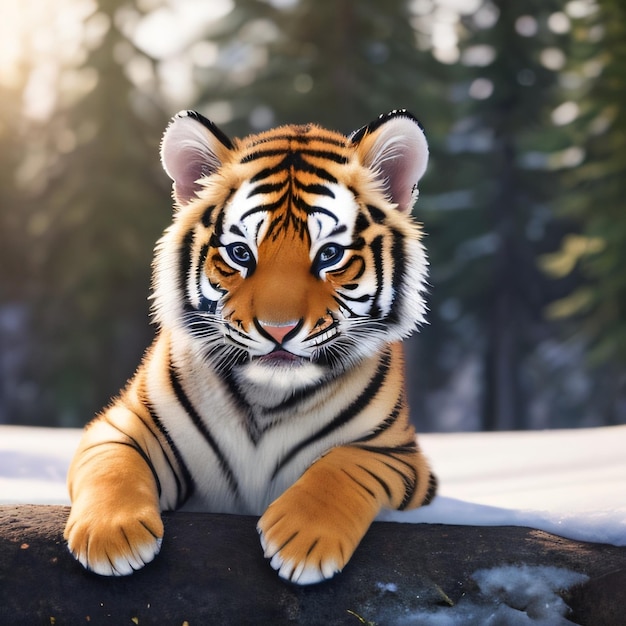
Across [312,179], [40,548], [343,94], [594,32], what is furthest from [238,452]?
[594,32]

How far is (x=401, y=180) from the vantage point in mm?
2682

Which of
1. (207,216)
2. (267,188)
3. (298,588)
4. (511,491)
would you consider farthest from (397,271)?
(511,491)

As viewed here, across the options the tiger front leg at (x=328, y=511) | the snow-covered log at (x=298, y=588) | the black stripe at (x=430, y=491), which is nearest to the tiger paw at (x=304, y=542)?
the tiger front leg at (x=328, y=511)

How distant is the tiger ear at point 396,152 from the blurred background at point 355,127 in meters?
9.54

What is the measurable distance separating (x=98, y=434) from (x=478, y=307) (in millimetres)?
14378

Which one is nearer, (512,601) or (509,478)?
(512,601)

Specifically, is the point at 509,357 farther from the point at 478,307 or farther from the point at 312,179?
the point at 312,179

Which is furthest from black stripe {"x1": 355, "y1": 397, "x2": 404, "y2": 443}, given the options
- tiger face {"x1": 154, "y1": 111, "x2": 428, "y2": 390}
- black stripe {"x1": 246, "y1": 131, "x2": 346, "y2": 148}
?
black stripe {"x1": 246, "y1": 131, "x2": 346, "y2": 148}

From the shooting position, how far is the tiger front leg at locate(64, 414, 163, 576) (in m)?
2.20

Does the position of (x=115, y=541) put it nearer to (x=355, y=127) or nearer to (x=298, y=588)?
(x=298, y=588)

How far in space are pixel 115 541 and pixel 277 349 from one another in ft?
2.20

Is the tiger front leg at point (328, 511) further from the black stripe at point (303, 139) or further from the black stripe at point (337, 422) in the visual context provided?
the black stripe at point (303, 139)

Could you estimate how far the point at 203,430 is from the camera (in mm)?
2660

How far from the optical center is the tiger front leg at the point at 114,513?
2.20 meters
